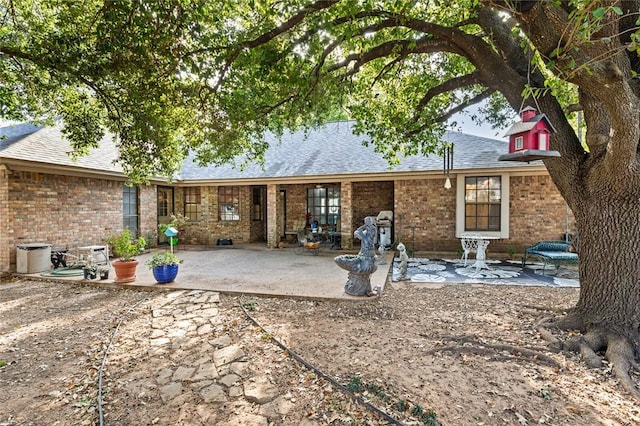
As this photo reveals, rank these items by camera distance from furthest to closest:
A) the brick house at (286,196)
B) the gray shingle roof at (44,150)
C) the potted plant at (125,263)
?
1. the brick house at (286,196)
2. the gray shingle roof at (44,150)
3. the potted plant at (125,263)

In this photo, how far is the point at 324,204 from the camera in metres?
13.8

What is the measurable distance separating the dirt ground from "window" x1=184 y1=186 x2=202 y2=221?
773cm

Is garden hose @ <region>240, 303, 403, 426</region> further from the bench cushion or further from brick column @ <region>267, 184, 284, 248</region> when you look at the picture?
brick column @ <region>267, 184, 284, 248</region>

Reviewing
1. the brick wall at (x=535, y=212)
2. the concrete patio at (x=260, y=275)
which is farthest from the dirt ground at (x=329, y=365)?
the brick wall at (x=535, y=212)

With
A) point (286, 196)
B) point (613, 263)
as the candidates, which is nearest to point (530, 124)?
point (613, 263)

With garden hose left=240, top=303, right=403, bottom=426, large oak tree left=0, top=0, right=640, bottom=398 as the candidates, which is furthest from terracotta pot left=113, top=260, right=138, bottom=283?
garden hose left=240, top=303, right=403, bottom=426

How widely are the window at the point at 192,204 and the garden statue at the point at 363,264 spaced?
31.3 ft

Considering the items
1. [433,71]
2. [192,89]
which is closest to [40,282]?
[192,89]

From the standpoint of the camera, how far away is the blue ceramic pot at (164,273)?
669 centimetres

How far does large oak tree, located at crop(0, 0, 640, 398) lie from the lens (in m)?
3.21

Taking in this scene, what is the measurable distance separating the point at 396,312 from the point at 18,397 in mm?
Result: 4795

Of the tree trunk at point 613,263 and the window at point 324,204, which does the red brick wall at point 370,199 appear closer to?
the window at point 324,204

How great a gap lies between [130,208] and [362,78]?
934 cm

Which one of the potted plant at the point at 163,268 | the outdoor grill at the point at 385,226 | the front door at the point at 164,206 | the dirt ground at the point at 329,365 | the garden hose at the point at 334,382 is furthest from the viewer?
the front door at the point at 164,206
